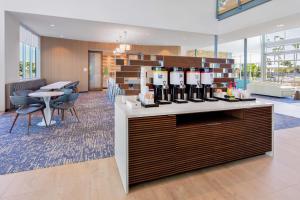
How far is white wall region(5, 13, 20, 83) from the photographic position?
5.60 m

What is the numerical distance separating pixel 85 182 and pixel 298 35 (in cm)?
1217

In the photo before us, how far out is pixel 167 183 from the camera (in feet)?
6.94

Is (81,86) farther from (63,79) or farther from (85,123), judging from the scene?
(85,123)

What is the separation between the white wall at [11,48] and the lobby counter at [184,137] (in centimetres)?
520

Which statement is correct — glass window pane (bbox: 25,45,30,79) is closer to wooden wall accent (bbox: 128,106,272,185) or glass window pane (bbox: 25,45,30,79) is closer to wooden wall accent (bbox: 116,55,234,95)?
wooden wall accent (bbox: 116,55,234,95)

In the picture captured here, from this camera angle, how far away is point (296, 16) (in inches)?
214

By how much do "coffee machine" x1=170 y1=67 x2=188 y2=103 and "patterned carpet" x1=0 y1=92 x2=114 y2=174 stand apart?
1296 mm

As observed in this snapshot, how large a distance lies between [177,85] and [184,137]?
750 millimetres

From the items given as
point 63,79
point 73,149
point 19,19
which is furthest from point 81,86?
point 73,149

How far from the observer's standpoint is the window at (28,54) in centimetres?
762

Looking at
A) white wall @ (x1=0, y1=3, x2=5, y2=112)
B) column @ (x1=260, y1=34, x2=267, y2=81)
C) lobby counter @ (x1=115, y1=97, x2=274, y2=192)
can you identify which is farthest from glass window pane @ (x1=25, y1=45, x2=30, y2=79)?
column @ (x1=260, y1=34, x2=267, y2=81)

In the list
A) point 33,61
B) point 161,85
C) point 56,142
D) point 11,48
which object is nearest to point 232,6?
point 161,85

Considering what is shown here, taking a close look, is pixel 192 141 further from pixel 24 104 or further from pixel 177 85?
pixel 24 104

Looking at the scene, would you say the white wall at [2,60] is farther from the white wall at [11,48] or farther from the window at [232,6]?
the window at [232,6]
